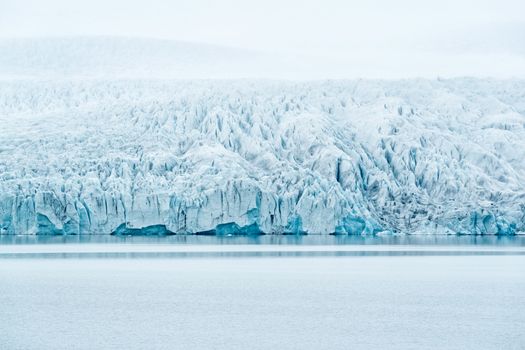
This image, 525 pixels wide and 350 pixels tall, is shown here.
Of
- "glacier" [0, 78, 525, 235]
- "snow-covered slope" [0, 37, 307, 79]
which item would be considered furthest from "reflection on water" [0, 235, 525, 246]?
"snow-covered slope" [0, 37, 307, 79]

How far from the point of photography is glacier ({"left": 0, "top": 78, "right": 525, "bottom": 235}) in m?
31.6

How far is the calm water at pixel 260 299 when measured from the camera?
11.3 m

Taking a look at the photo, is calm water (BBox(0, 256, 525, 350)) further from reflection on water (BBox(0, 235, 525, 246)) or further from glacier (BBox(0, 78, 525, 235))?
reflection on water (BBox(0, 235, 525, 246))

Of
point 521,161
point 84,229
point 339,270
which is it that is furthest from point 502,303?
point 521,161

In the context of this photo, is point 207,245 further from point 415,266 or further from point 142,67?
point 142,67

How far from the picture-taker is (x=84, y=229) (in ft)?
104

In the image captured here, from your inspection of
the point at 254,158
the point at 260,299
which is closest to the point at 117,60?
the point at 254,158

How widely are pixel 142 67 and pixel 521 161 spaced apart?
20.2m

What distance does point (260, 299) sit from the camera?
15383 millimetres

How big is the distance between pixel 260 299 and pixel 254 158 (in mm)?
20170

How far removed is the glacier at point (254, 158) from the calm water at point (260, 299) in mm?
4839

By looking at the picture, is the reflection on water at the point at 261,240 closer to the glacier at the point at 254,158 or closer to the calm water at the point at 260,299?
the glacier at the point at 254,158

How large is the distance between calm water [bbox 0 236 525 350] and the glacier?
15.9 ft

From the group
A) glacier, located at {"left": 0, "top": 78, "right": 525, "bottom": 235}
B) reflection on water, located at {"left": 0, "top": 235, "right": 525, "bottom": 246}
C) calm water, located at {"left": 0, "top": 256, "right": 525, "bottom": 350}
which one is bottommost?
calm water, located at {"left": 0, "top": 256, "right": 525, "bottom": 350}
